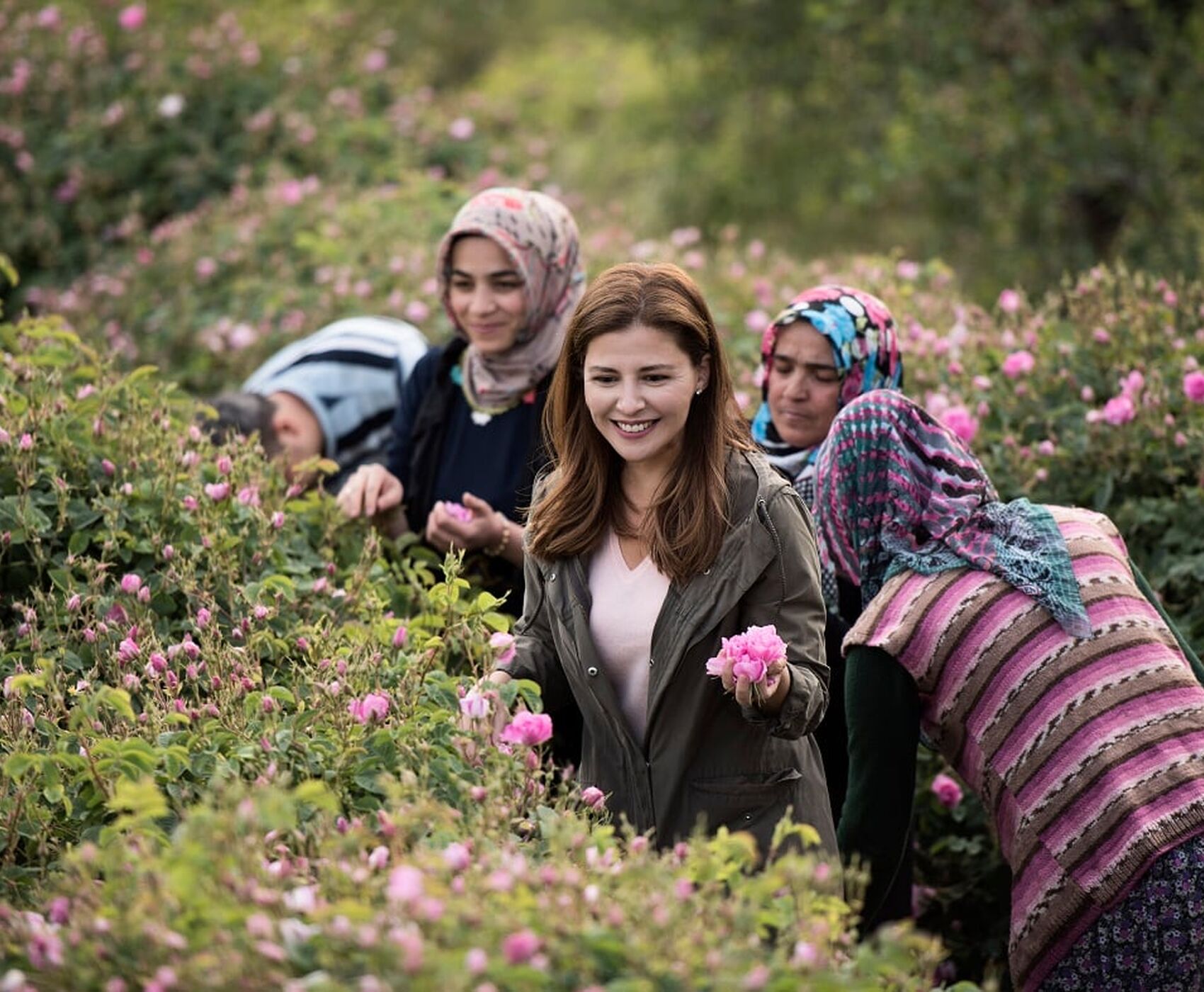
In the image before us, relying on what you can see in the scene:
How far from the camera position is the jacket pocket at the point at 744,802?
3.31 metres

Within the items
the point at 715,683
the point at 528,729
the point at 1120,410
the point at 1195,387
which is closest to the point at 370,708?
the point at 528,729

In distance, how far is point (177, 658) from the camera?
3639mm

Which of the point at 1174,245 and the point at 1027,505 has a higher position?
the point at 1174,245

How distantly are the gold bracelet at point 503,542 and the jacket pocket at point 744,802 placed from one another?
112 centimetres

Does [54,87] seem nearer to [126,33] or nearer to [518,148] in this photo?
[126,33]

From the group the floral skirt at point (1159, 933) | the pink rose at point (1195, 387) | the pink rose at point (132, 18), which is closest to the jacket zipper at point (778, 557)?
the floral skirt at point (1159, 933)

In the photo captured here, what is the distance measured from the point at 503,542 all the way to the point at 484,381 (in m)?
0.64

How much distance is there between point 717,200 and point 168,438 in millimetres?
12023

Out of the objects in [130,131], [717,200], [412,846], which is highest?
[717,200]

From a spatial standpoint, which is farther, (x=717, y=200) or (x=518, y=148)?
(x=717, y=200)

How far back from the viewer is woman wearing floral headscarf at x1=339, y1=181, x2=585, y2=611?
4.64m

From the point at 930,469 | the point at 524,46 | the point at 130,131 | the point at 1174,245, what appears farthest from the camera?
the point at 524,46

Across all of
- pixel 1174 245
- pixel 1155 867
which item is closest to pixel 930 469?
pixel 1155 867

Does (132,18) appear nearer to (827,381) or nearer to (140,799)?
(827,381)
